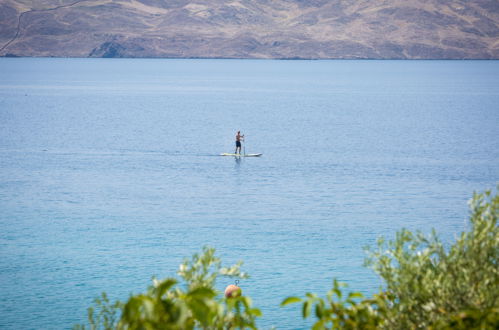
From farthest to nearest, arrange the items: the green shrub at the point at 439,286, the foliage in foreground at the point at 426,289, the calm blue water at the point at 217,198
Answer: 1. the calm blue water at the point at 217,198
2. the green shrub at the point at 439,286
3. the foliage in foreground at the point at 426,289

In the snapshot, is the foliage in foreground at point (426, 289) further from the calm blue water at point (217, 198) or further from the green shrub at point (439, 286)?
the calm blue water at point (217, 198)

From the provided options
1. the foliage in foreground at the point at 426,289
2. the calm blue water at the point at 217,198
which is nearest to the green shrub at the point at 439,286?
the foliage in foreground at the point at 426,289

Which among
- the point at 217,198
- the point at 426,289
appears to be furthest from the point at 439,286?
the point at 217,198

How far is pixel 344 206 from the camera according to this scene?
5691 centimetres

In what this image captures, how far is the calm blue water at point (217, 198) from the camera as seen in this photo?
3900cm

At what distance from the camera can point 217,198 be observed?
60.3 m

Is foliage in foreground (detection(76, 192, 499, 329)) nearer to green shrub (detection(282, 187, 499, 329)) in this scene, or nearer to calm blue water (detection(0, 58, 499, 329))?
green shrub (detection(282, 187, 499, 329))

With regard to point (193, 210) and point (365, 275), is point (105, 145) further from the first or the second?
point (365, 275)

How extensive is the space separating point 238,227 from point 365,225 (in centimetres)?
846

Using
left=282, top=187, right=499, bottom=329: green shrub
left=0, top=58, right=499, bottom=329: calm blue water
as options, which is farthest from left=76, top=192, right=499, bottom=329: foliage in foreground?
left=0, top=58, right=499, bottom=329: calm blue water

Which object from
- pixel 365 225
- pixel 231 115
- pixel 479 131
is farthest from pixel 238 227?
pixel 231 115

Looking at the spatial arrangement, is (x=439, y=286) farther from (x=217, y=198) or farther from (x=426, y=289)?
(x=217, y=198)

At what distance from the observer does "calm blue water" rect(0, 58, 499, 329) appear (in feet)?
128

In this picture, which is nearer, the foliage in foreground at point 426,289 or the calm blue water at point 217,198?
the foliage in foreground at point 426,289
